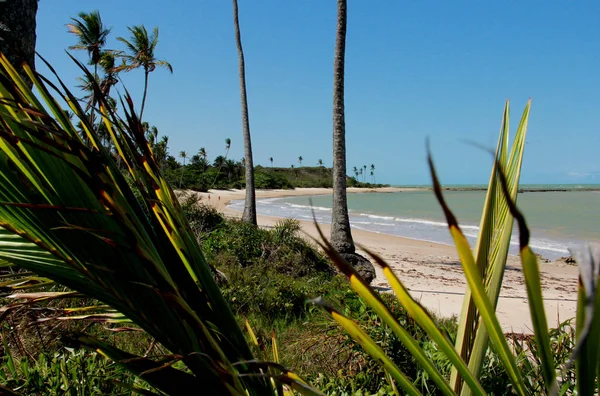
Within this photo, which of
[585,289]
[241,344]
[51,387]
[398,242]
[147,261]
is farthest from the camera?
[398,242]

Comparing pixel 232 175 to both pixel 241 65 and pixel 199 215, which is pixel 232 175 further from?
pixel 199 215

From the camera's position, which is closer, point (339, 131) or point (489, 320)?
point (489, 320)

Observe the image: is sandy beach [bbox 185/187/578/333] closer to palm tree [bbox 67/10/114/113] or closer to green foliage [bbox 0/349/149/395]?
green foliage [bbox 0/349/149/395]

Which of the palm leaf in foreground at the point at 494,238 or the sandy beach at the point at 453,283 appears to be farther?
the sandy beach at the point at 453,283

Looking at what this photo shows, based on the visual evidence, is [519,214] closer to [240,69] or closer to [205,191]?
[240,69]

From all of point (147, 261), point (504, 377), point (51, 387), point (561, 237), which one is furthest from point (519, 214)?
point (561, 237)

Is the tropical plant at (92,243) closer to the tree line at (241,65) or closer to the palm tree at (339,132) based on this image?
the tree line at (241,65)

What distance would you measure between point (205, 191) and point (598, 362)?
4978cm

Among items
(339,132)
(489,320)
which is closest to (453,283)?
(339,132)

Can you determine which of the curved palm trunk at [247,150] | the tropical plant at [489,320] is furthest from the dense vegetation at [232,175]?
the tropical plant at [489,320]

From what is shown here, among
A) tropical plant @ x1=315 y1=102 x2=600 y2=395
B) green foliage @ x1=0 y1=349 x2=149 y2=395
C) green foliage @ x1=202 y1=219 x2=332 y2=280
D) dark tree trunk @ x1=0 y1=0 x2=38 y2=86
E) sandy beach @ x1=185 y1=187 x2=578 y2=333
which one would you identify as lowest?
sandy beach @ x1=185 y1=187 x2=578 y2=333

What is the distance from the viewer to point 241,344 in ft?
2.88

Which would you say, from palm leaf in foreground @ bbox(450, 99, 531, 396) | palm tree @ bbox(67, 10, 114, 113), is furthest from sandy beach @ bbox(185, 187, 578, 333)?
palm tree @ bbox(67, 10, 114, 113)

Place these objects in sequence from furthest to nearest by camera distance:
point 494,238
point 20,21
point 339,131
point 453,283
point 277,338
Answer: point 453,283
point 339,131
point 277,338
point 20,21
point 494,238
